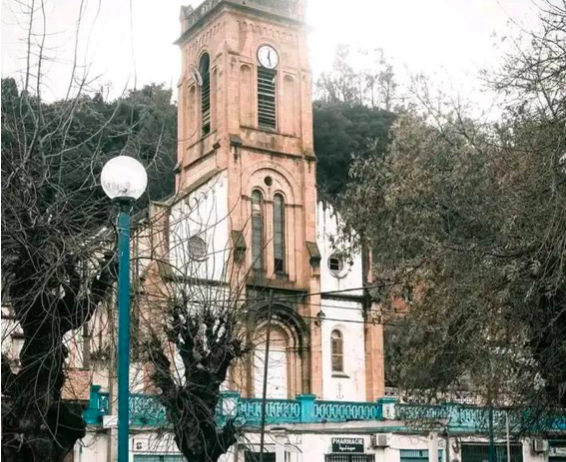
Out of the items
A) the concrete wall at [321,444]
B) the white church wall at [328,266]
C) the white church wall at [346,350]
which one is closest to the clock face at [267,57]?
the white church wall at [328,266]

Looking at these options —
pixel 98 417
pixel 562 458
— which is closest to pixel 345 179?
pixel 562 458

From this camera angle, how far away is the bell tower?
1406 inches

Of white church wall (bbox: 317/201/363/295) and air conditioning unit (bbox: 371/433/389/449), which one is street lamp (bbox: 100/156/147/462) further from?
white church wall (bbox: 317/201/363/295)

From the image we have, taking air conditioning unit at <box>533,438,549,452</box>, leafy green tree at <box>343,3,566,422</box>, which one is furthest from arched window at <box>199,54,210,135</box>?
air conditioning unit at <box>533,438,549,452</box>

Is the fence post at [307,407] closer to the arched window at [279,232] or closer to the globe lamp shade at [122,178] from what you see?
the arched window at [279,232]

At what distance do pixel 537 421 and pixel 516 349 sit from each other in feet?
3.02

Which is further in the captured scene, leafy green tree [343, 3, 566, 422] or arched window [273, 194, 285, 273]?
arched window [273, 194, 285, 273]

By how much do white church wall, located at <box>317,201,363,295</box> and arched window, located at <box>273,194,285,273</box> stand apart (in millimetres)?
1367

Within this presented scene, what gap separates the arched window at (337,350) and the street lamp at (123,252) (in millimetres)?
27787

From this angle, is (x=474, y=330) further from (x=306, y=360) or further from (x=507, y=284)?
(x=306, y=360)

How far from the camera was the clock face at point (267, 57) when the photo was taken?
37.8 m

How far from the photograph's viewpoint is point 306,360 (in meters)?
35.4

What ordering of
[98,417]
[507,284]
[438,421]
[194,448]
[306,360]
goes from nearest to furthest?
[507,284] < [194,448] < [98,417] < [438,421] < [306,360]

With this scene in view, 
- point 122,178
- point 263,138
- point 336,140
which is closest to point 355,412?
point 263,138
